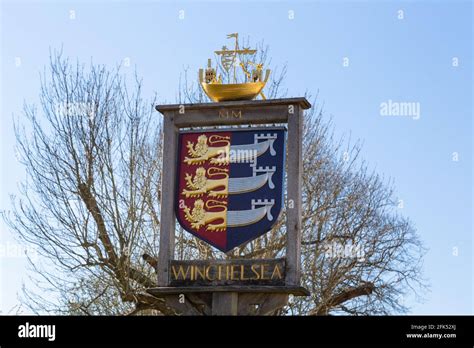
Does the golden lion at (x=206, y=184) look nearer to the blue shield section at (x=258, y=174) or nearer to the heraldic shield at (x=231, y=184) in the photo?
the heraldic shield at (x=231, y=184)

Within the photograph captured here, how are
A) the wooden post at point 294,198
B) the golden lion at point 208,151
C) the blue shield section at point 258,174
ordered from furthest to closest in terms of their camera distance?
the golden lion at point 208,151, the blue shield section at point 258,174, the wooden post at point 294,198

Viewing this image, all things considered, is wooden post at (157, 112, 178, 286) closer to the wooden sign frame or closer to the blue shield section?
the wooden sign frame

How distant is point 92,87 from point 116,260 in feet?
10.4

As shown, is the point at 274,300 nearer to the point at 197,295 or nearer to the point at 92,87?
the point at 197,295

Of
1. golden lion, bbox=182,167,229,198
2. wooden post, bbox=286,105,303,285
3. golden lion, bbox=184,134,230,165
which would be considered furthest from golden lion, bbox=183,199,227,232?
wooden post, bbox=286,105,303,285

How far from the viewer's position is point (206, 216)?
12.1 meters

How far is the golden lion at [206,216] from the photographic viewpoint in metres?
12.0

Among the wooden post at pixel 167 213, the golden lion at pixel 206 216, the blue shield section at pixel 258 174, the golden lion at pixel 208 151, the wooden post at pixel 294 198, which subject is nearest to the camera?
the wooden post at pixel 294 198

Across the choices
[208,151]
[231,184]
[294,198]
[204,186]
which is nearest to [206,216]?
[204,186]

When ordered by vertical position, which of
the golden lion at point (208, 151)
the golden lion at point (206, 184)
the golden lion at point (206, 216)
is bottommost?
the golden lion at point (206, 216)

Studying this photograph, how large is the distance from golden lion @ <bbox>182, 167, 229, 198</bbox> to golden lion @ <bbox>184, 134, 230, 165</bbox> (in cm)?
11

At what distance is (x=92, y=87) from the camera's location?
18656 mm

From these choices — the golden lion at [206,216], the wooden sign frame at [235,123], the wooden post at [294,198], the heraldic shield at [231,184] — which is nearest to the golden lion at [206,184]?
the heraldic shield at [231,184]
